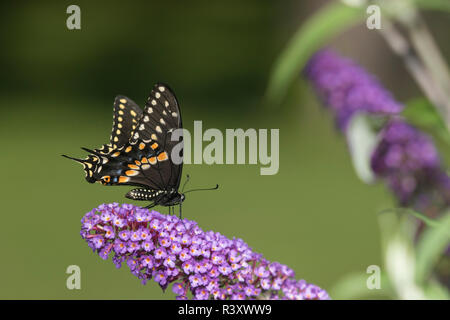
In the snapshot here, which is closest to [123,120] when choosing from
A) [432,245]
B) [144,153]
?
[144,153]

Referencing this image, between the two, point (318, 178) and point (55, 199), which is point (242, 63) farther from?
point (55, 199)

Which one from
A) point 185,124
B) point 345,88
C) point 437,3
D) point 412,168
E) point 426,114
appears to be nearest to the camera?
point 426,114

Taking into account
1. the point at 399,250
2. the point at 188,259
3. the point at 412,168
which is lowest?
the point at 188,259

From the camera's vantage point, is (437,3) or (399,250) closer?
(437,3)

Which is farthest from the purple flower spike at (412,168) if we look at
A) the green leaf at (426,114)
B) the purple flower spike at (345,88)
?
the green leaf at (426,114)

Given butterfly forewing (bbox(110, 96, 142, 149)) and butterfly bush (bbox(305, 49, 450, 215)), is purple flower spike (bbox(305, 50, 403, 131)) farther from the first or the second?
butterfly forewing (bbox(110, 96, 142, 149))

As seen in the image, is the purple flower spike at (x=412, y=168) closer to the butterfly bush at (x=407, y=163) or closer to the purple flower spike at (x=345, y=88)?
the butterfly bush at (x=407, y=163)

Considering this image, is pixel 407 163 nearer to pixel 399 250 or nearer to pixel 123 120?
pixel 399 250
